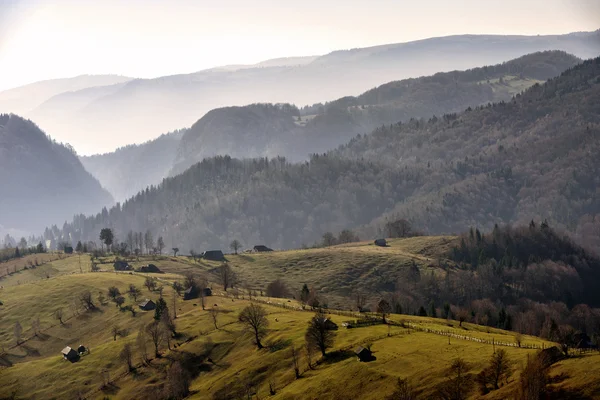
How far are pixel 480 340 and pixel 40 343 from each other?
114m

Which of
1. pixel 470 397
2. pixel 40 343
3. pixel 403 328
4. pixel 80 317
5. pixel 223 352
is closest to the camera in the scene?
pixel 470 397

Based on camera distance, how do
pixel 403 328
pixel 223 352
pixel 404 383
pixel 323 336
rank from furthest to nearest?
pixel 223 352
pixel 403 328
pixel 323 336
pixel 404 383

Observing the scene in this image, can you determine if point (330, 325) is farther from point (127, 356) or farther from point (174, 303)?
point (174, 303)

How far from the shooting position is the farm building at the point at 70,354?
500 feet

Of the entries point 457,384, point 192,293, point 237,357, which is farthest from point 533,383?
point 192,293

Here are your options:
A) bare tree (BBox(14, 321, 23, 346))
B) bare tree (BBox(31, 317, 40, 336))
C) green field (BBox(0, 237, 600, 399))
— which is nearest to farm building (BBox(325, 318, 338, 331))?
green field (BBox(0, 237, 600, 399))

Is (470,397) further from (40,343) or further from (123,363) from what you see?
(40,343)

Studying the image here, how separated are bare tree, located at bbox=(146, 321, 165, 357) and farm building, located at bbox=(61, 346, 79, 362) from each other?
17.0 m

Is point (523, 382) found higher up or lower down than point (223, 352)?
higher up

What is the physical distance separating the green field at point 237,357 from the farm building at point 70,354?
1793mm

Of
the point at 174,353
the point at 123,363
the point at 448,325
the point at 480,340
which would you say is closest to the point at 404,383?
the point at 480,340

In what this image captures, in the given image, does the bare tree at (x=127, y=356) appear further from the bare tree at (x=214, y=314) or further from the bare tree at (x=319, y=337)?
the bare tree at (x=319, y=337)

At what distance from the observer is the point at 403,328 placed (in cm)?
13000

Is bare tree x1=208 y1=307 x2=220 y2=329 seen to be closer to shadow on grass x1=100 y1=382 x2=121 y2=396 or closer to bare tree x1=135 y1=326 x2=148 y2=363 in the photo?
bare tree x1=135 y1=326 x2=148 y2=363
